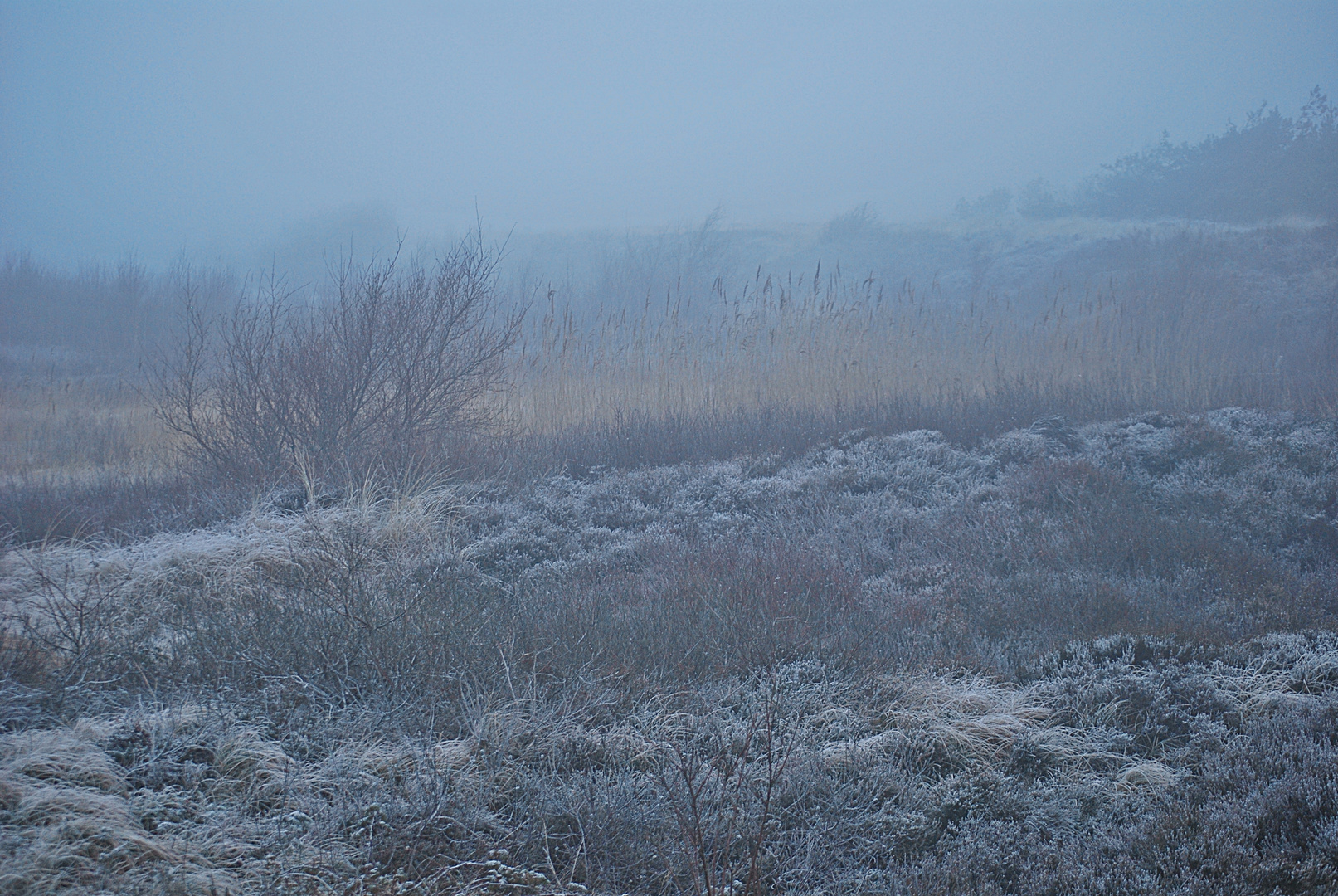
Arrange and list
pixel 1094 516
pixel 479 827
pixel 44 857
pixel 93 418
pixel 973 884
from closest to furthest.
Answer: pixel 44 857 → pixel 973 884 → pixel 479 827 → pixel 1094 516 → pixel 93 418

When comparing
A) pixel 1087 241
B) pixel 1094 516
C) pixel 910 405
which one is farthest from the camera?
pixel 1087 241

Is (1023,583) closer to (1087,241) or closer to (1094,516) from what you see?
(1094,516)

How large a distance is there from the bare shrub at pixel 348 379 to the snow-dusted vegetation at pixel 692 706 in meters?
1.90

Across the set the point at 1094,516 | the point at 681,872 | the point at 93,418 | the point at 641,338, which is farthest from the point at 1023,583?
the point at 93,418

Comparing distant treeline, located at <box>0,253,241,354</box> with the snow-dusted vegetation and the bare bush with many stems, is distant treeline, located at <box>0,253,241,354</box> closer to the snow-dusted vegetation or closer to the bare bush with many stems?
the bare bush with many stems

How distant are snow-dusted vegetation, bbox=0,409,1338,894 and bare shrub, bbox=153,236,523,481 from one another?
6.22 feet

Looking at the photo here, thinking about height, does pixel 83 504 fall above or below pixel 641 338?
below

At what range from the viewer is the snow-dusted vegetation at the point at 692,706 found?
104 inches

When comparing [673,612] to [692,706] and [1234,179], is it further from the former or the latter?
[1234,179]

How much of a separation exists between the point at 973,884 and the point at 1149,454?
682cm

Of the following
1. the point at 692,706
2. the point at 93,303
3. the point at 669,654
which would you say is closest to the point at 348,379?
the point at 669,654

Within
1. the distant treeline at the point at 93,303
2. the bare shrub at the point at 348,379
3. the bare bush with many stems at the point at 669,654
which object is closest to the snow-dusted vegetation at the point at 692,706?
the bare bush with many stems at the point at 669,654

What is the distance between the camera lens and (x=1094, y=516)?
258 inches

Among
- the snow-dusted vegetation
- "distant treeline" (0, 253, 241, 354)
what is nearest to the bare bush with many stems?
the snow-dusted vegetation
